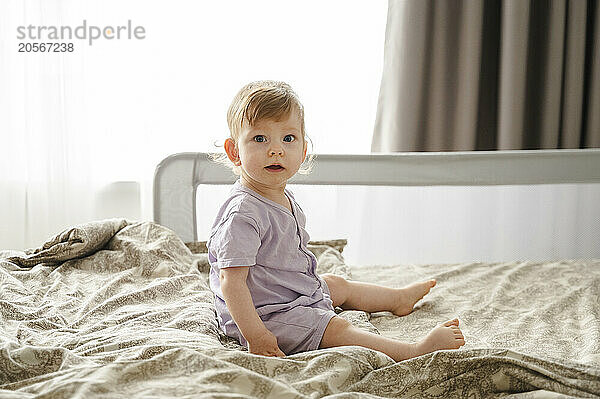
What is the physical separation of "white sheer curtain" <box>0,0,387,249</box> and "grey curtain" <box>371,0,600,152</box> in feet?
0.66

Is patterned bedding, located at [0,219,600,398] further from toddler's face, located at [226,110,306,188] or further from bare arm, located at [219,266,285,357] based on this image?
toddler's face, located at [226,110,306,188]

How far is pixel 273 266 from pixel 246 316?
0.44 feet

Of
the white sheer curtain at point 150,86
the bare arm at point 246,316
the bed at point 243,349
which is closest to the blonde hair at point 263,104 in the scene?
the bare arm at point 246,316

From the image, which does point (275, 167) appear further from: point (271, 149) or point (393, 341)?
point (393, 341)

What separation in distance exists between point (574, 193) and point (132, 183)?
1.54 m

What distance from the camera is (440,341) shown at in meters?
1.23

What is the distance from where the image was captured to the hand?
3.99ft

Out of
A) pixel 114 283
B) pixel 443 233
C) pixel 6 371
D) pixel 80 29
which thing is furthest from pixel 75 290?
pixel 80 29

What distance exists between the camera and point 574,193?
6.41 ft

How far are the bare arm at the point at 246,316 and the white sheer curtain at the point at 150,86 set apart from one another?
1.50 meters

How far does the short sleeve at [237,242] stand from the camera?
1.24 metres

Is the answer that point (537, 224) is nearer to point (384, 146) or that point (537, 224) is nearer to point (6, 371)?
point (384, 146)
